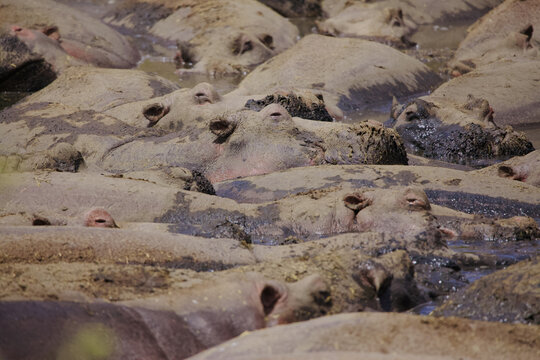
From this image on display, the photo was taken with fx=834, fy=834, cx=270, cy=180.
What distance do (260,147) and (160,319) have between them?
375 centimetres

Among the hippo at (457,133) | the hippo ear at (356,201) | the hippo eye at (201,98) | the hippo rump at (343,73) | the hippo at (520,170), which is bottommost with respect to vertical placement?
the hippo rump at (343,73)

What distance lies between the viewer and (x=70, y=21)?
13086mm

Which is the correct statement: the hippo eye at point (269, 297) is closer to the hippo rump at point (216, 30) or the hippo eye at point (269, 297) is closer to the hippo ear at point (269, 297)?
the hippo ear at point (269, 297)

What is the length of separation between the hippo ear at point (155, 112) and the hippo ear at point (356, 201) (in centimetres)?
328

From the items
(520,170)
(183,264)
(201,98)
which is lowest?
(201,98)

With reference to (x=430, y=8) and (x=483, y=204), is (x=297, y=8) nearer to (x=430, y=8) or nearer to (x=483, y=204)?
(x=430, y=8)

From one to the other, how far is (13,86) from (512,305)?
917cm

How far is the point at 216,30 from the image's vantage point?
14.7m

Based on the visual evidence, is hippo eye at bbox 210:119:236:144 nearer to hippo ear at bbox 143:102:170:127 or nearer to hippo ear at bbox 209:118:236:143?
hippo ear at bbox 209:118:236:143

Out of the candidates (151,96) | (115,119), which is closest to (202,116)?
(115,119)

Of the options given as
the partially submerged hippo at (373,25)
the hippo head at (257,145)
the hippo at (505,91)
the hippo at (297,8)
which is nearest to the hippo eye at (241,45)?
the partially submerged hippo at (373,25)

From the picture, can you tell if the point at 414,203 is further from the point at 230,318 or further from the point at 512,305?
the point at 230,318

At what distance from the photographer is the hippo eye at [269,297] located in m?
4.11

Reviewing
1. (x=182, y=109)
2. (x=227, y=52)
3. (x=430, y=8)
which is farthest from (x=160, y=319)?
(x=430, y=8)
